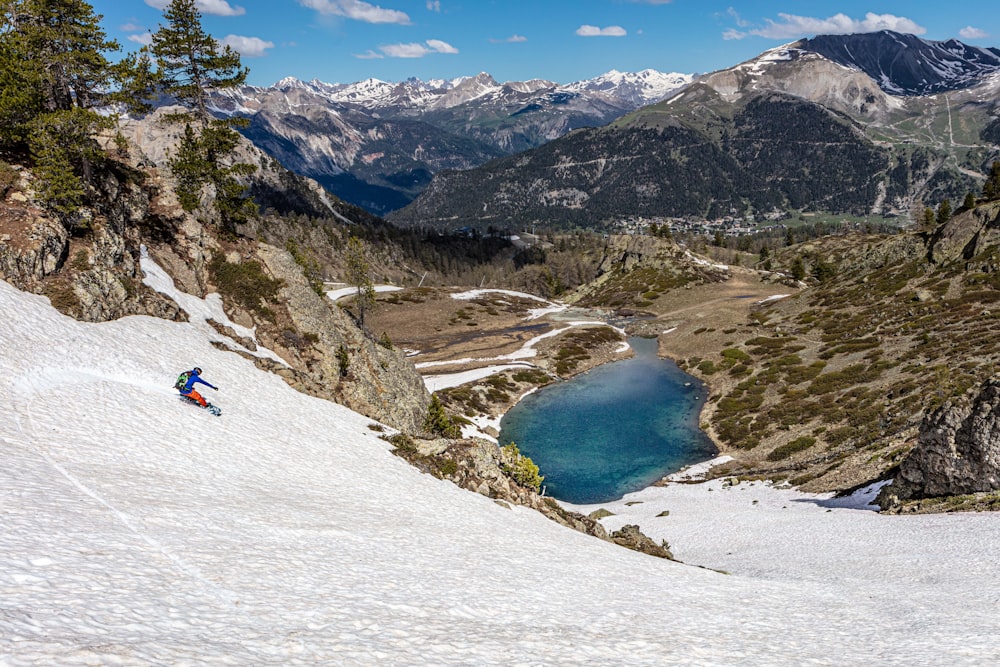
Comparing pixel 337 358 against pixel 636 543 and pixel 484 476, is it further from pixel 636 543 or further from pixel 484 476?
pixel 636 543

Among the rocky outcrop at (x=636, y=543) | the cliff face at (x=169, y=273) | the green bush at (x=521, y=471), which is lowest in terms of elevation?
the rocky outcrop at (x=636, y=543)

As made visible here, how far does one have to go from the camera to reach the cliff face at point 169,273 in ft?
102

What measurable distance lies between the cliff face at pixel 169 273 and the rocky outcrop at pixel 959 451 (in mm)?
37769

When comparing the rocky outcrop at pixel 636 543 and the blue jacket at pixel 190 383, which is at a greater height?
the blue jacket at pixel 190 383

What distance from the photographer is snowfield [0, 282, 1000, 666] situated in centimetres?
1142

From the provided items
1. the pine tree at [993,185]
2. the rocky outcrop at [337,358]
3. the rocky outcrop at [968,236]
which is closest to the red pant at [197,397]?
Result: the rocky outcrop at [337,358]

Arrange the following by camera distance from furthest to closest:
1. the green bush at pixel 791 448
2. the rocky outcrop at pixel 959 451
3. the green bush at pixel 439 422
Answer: the green bush at pixel 791 448 < the green bush at pixel 439 422 < the rocky outcrop at pixel 959 451

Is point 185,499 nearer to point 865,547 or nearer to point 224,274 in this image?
point 224,274

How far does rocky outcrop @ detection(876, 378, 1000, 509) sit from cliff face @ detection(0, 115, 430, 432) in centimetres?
3777

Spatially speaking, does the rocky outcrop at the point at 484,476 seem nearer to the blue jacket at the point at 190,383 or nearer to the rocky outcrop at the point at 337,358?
the rocky outcrop at the point at 337,358

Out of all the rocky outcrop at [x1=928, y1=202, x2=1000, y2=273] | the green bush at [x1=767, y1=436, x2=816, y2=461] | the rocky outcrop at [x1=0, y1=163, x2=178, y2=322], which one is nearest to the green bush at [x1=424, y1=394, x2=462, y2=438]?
the rocky outcrop at [x1=0, y1=163, x2=178, y2=322]

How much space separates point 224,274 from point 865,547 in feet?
161

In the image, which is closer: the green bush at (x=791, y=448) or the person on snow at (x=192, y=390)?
the person on snow at (x=192, y=390)

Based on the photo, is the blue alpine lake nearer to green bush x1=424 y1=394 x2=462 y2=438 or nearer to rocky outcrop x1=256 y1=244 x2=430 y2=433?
green bush x1=424 y1=394 x2=462 y2=438
